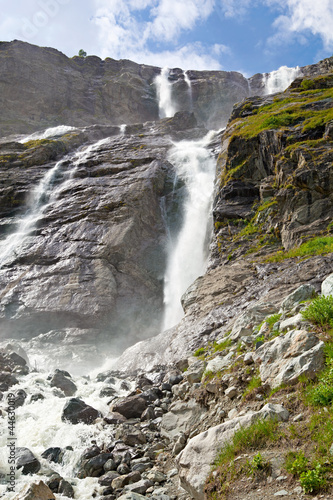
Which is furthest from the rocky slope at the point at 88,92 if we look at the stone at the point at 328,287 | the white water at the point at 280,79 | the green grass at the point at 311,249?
the stone at the point at 328,287

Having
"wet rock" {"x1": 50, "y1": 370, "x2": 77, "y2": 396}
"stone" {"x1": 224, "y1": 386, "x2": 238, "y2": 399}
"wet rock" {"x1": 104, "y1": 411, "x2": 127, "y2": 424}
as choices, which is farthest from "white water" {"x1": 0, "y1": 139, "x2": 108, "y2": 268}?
"stone" {"x1": 224, "y1": 386, "x2": 238, "y2": 399}

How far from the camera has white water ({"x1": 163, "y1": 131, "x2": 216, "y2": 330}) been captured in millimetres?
24656

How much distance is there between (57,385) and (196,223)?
1796 cm

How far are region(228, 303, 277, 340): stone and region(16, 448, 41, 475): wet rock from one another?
19.3 ft

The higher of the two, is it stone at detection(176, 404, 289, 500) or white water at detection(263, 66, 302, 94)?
white water at detection(263, 66, 302, 94)

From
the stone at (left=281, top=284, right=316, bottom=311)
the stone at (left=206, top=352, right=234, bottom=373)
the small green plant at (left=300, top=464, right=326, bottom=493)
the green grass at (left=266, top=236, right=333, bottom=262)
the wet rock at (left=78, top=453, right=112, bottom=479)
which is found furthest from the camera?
the green grass at (left=266, top=236, right=333, bottom=262)

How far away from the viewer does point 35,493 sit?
6.29 m

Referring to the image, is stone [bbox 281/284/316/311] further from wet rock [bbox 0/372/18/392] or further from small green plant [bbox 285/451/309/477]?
wet rock [bbox 0/372/18/392]

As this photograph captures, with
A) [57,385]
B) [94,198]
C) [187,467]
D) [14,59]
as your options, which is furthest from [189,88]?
[187,467]

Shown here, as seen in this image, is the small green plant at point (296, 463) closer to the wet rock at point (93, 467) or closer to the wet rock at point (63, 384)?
the wet rock at point (93, 467)

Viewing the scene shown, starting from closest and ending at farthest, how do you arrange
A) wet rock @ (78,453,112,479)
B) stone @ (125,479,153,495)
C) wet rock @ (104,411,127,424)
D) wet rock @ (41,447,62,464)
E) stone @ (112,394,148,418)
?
stone @ (125,479,153,495) < wet rock @ (78,453,112,479) < wet rock @ (41,447,62,464) < wet rock @ (104,411,127,424) < stone @ (112,394,148,418)

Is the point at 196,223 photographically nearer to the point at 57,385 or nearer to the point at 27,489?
the point at 57,385

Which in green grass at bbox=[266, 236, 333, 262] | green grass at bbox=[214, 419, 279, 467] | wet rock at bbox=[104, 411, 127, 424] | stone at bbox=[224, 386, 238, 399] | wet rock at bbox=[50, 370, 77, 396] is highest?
green grass at bbox=[266, 236, 333, 262]

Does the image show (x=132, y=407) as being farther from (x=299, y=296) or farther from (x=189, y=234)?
(x=189, y=234)
